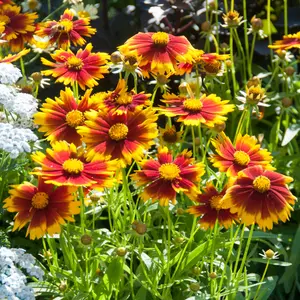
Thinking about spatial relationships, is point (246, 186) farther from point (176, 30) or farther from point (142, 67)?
point (176, 30)

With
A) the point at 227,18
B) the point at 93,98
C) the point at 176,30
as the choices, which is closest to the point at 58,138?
the point at 93,98

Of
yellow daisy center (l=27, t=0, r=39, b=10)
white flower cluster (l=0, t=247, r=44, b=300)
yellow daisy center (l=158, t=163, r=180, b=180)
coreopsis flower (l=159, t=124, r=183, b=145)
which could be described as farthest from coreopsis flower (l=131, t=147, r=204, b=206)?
yellow daisy center (l=27, t=0, r=39, b=10)

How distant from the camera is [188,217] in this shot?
186cm

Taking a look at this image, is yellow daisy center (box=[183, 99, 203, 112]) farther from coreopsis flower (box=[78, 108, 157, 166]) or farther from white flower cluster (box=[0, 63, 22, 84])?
white flower cluster (box=[0, 63, 22, 84])

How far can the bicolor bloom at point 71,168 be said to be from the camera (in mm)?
1367

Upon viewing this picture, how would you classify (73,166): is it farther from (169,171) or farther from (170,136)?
(170,136)

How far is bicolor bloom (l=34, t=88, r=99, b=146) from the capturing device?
60.7 inches

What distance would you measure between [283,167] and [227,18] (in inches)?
20.5

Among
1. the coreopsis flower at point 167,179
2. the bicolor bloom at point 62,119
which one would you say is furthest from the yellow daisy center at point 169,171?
the bicolor bloom at point 62,119

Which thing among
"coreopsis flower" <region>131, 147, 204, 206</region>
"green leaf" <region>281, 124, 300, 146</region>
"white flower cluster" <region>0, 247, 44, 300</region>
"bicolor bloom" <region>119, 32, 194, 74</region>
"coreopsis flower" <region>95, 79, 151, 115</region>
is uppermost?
"bicolor bloom" <region>119, 32, 194, 74</region>

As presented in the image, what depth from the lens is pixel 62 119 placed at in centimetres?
157

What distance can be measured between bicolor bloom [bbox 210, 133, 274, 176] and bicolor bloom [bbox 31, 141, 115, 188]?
25 centimetres

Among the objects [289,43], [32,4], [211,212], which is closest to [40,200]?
[211,212]

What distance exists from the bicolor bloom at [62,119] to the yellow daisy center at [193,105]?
0.69 feet
